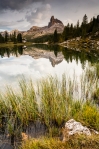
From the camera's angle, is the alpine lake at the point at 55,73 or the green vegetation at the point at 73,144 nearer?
the green vegetation at the point at 73,144

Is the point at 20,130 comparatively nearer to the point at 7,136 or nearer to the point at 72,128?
the point at 7,136

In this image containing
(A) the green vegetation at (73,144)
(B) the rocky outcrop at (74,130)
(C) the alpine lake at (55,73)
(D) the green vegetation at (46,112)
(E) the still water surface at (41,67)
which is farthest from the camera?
(E) the still water surface at (41,67)

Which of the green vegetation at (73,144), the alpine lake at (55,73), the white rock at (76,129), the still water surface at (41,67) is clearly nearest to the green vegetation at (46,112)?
the alpine lake at (55,73)

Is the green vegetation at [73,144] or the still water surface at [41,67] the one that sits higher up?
the green vegetation at [73,144]

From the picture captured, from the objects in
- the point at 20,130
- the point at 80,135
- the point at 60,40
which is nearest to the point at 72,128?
the point at 80,135

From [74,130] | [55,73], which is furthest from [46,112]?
[55,73]

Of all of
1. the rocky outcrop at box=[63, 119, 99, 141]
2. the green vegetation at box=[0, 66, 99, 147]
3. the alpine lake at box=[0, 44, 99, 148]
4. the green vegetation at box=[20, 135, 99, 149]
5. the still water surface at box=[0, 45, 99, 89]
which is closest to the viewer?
the green vegetation at box=[20, 135, 99, 149]

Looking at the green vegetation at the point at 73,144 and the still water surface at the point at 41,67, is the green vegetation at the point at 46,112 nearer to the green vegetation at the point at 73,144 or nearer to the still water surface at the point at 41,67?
the green vegetation at the point at 73,144

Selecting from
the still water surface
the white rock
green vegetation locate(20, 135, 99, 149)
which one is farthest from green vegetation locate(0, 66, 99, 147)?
the still water surface

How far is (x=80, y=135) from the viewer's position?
4.59 metres

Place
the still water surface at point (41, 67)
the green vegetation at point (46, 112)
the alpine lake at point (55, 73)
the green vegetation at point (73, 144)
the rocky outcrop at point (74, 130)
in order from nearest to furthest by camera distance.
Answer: the green vegetation at point (73, 144), the rocky outcrop at point (74, 130), the green vegetation at point (46, 112), the alpine lake at point (55, 73), the still water surface at point (41, 67)

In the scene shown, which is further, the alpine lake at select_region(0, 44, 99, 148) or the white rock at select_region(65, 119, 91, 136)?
the alpine lake at select_region(0, 44, 99, 148)

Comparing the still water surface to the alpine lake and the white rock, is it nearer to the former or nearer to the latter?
the alpine lake

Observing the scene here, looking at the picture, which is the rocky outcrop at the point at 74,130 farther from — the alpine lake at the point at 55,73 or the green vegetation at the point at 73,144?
the alpine lake at the point at 55,73
